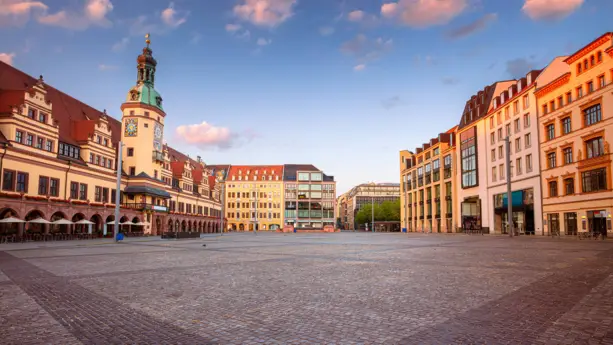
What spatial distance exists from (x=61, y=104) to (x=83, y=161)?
927 cm

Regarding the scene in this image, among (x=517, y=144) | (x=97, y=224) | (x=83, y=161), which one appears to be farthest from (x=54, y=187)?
(x=517, y=144)

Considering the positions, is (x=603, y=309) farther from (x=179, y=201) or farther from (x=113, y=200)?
(x=179, y=201)

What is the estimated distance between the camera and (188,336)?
5477 millimetres

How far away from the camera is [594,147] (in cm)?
4216

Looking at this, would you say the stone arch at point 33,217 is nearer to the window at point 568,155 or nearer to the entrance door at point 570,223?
the entrance door at point 570,223

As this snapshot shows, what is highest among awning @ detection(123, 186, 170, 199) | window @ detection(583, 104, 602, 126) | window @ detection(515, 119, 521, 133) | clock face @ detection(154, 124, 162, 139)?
clock face @ detection(154, 124, 162, 139)

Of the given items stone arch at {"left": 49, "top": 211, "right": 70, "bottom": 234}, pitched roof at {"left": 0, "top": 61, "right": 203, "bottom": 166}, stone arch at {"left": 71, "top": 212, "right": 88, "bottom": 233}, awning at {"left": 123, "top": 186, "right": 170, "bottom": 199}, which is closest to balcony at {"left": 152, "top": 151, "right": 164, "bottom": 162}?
awning at {"left": 123, "top": 186, "right": 170, "bottom": 199}

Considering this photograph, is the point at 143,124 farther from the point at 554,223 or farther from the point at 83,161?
the point at 554,223

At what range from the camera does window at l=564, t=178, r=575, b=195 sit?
4510cm

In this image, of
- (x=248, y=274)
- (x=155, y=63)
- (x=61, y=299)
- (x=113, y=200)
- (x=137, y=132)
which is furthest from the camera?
(x=155, y=63)

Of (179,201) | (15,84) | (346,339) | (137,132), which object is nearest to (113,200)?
(137,132)

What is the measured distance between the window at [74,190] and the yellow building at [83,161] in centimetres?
11

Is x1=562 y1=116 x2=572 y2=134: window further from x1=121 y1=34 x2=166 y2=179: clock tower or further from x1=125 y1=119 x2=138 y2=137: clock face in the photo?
x1=125 y1=119 x2=138 y2=137: clock face

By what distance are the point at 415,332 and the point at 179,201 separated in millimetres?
78787
